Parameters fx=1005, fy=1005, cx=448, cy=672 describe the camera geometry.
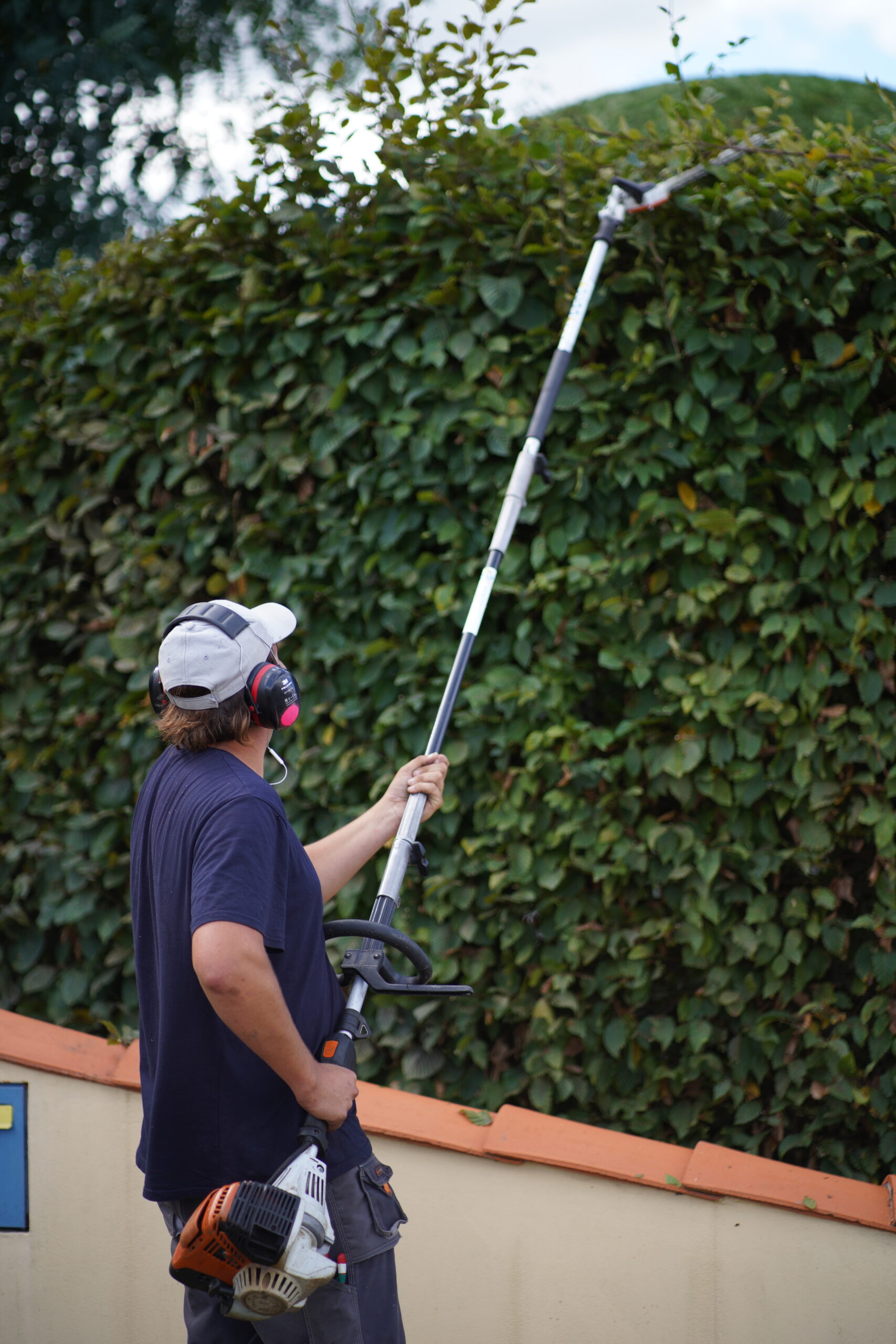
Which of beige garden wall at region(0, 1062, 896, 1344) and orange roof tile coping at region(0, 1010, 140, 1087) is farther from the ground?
orange roof tile coping at region(0, 1010, 140, 1087)

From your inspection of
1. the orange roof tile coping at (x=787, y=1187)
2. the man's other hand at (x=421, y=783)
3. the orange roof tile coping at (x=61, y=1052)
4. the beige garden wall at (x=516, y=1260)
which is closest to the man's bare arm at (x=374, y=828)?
the man's other hand at (x=421, y=783)

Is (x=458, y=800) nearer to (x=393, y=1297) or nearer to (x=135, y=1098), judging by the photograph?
(x=135, y=1098)

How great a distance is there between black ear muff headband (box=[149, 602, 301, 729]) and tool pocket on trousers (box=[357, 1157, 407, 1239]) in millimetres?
826

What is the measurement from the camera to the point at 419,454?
3.07 metres

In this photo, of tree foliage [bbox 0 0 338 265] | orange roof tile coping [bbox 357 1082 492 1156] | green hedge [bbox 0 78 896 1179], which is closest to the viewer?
orange roof tile coping [bbox 357 1082 492 1156]

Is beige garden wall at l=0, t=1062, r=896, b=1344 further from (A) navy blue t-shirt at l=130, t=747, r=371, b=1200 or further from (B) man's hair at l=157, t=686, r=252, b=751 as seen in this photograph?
(B) man's hair at l=157, t=686, r=252, b=751

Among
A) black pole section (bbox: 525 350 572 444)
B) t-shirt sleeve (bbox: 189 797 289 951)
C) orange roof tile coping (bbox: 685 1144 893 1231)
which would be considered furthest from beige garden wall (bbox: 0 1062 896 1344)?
black pole section (bbox: 525 350 572 444)

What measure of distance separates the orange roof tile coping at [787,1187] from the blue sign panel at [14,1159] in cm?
178

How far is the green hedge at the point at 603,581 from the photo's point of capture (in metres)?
2.88

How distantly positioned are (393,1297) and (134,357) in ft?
9.59

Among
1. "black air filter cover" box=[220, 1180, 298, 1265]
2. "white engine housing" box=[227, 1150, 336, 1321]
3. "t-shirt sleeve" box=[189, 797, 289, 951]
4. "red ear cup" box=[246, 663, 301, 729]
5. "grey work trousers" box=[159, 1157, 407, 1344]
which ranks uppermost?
"red ear cup" box=[246, 663, 301, 729]

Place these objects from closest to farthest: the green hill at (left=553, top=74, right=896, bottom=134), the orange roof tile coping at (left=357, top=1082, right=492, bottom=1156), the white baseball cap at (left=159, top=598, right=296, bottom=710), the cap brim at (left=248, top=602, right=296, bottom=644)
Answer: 1. the white baseball cap at (left=159, top=598, right=296, bottom=710)
2. the cap brim at (left=248, top=602, right=296, bottom=644)
3. the orange roof tile coping at (left=357, top=1082, right=492, bottom=1156)
4. the green hill at (left=553, top=74, right=896, bottom=134)

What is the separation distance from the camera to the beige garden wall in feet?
8.06

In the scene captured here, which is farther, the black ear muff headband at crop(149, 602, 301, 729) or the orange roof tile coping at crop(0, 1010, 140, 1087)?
the orange roof tile coping at crop(0, 1010, 140, 1087)
